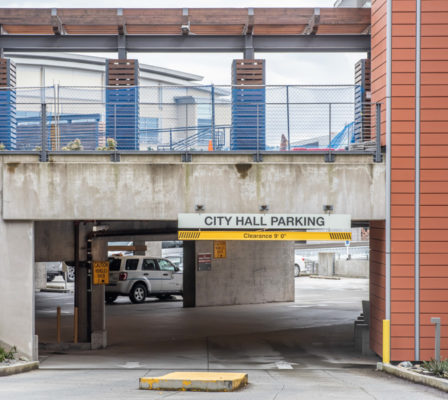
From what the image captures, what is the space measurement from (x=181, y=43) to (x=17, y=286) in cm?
866

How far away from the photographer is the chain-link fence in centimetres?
1709

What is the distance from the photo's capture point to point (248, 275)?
108 ft

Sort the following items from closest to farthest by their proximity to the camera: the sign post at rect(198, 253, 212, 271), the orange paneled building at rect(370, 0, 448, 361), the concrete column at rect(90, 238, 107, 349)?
the orange paneled building at rect(370, 0, 448, 361) → the concrete column at rect(90, 238, 107, 349) → the sign post at rect(198, 253, 212, 271)

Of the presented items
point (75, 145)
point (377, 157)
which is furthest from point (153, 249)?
point (377, 157)

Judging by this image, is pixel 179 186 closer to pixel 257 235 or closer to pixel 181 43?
pixel 257 235

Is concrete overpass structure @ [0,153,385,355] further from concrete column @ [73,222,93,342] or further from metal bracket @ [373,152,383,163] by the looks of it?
concrete column @ [73,222,93,342]

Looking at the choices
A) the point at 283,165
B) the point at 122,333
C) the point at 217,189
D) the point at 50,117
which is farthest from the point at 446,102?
the point at 122,333

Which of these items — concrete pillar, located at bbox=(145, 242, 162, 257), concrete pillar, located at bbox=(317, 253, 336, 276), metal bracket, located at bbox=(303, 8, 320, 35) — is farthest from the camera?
concrete pillar, located at bbox=(317, 253, 336, 276)

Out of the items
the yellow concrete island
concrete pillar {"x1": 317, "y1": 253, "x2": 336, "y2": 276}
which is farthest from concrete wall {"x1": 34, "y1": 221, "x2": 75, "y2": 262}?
concrete pillar {"x1": 317, "y1": 253, "x2": 336, "y2": 276}

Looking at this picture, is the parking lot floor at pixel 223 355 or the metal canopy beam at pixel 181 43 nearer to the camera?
the parking lot floor at pixel 223 355

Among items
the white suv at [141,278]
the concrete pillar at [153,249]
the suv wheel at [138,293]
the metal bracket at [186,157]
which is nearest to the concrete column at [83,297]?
the metal bracket at [186,157]

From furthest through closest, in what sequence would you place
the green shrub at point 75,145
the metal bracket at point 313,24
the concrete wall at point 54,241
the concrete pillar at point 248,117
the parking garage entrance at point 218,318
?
the metal bracket at point 313,24 → the concrete wall at point 54,241 → the parking garage entrance at point 218,318 → the concrete pillar at point 248,117 → the green shrub at point 75,145

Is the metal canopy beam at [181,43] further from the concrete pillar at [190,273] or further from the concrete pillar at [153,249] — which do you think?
the concrete pillar at [153,249]

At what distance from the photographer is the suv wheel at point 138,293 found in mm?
31984
